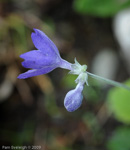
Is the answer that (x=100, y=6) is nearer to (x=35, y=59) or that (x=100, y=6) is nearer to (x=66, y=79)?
(x=66, y=79)

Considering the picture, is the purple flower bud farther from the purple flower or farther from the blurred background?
the blurred background

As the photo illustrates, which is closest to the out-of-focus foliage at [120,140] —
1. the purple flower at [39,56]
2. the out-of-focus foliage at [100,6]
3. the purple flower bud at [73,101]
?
the out-of-focus foliage at [100,6]

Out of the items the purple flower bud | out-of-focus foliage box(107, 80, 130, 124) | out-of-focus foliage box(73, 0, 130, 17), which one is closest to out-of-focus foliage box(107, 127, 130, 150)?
out-of-focus foliage box(107, 80, 130, 124)

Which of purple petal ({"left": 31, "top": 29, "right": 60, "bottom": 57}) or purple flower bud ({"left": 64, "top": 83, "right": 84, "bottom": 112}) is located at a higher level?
purple petal ({"left": 31, "top": 29, "right": 60, "bottom": 57})

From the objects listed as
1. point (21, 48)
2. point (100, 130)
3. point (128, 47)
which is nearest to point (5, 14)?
point (21, 48)

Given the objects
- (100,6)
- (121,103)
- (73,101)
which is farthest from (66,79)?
(73,101)

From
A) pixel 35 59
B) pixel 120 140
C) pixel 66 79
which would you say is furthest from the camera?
pixel 66 79
